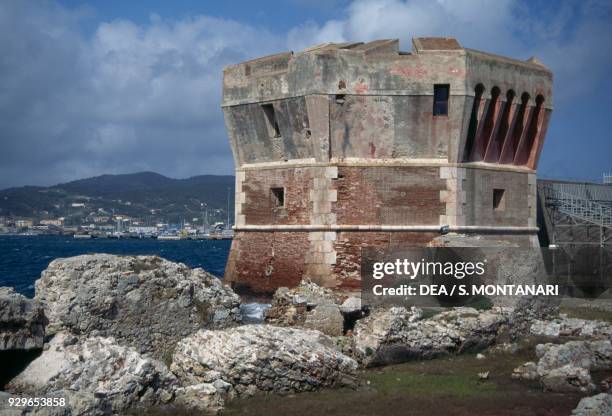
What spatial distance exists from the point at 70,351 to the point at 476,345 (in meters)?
7.44

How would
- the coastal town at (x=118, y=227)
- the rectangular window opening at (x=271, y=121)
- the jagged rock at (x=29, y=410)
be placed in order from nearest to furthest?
the jagged rock at (x=29, y=410), the rectangular window opening at (x=271, y=121), the coastal town at (x=118, y=227)

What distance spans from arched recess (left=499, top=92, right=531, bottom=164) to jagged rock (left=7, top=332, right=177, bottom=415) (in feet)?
39.5

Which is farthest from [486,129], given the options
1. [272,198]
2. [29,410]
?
[29,410]

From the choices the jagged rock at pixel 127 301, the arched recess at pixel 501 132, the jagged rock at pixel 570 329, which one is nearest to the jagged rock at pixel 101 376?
the jagged rock at pixel 127 301

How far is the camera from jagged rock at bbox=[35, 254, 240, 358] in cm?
1408

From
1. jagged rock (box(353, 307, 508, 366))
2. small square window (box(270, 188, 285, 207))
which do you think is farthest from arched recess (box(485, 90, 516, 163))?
jagged rock (box(353, 307, 508, 366))

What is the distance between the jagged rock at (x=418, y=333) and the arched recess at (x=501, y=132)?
5462 mm

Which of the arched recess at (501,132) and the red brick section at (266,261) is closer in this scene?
the red brick section at (266,261)

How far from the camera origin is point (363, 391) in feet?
43.9

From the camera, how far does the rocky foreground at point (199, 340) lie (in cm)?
1230

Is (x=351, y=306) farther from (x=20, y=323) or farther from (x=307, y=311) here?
(x=20, y=323)

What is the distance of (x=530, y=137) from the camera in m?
22.8

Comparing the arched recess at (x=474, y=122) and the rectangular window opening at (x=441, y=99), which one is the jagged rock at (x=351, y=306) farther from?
the rectangular window opening at (x=441, y=99)
